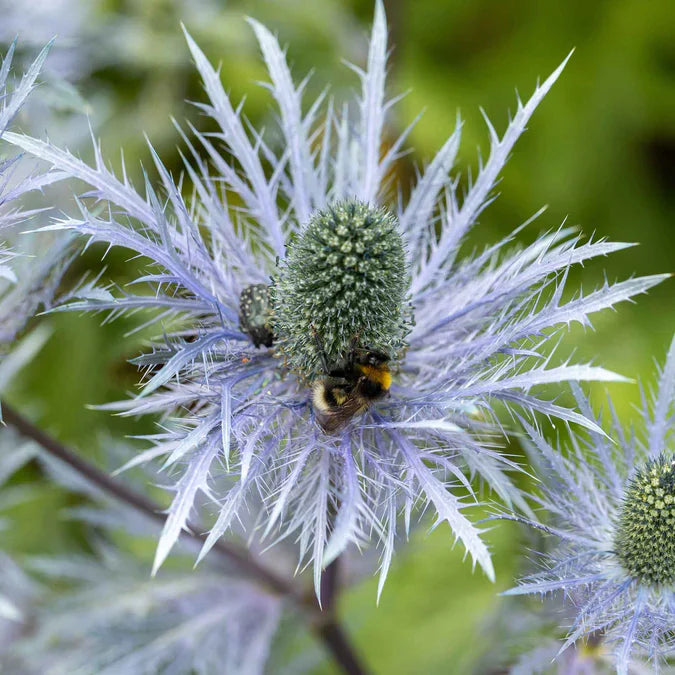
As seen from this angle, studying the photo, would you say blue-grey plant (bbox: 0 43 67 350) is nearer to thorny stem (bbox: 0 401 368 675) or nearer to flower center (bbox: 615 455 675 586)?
thorny stem (bbox: 0 401 368 675)

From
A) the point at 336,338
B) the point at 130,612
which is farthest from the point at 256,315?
the point at 130,612

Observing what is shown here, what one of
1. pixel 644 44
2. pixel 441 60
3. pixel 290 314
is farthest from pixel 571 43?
pixel 290 314

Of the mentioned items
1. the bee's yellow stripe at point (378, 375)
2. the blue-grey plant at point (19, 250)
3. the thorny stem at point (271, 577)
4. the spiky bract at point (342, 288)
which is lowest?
the thorny stem at point (271, 577)

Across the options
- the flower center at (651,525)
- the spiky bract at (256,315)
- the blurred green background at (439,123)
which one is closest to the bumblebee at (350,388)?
the spiky bract at (256,315)

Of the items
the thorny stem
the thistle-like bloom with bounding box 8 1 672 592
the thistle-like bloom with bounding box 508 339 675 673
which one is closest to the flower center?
the thistle-like bloom with bounding box 508 339 675 673

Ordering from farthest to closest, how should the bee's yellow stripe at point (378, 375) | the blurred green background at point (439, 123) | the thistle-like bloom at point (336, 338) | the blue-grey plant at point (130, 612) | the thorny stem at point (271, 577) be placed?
the blurred green background at point (439, 123) < the blue-grey plant at point (130, 612) < the thorny stem at point (271, 577) < the bee's yellow stripe at point (378, 375) < the thistle-like bloom at point (336, 338)

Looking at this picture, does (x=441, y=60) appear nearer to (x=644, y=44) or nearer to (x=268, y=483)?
(x=644, y=44)

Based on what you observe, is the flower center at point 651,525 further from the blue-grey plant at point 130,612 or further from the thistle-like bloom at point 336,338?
the blue-grey plant at point 130,612
